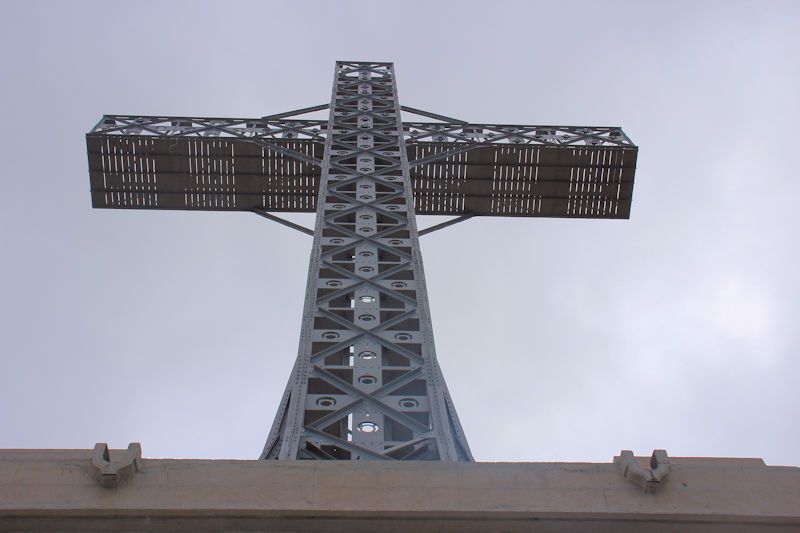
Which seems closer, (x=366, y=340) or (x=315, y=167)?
(x=366, y=340)

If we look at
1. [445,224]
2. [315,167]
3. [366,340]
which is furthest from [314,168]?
[366,340]

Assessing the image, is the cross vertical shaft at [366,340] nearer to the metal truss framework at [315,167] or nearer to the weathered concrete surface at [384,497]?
the weathered concrete surface at [384,497]

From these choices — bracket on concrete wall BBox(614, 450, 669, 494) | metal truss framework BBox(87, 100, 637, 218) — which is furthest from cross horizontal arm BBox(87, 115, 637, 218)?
bracket on concrete wall BBox(614, 450, 669, 494)

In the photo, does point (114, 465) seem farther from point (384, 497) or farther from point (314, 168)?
point (314, 168)

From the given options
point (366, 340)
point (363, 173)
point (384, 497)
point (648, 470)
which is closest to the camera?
point (384, 497)

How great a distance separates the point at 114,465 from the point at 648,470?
117 inches

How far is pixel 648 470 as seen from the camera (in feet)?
21.4

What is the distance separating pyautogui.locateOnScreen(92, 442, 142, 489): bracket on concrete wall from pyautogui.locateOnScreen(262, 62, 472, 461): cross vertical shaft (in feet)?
10.1

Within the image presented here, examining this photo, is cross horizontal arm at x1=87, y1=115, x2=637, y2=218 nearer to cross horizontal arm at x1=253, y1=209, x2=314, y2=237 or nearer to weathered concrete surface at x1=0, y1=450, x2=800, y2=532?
cross horizontal arm at x1=253, y1=209, x2=314, y2=237

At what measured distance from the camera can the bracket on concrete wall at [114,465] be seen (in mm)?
6352

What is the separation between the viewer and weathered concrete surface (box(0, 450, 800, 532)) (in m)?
6.20

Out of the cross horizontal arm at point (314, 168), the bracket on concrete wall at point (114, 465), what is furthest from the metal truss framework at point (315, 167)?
the bracket on concrete wall at point (114, 465)

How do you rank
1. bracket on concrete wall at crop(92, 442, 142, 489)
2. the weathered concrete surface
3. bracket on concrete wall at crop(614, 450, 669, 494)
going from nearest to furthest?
the weathered concrete surface < bracket on concrete wall at crop(92, 442, 142, 489) < bracket on concrete wall at crop(614, 450, 669, 494)

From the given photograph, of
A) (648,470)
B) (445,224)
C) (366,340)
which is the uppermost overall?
(648,470)
